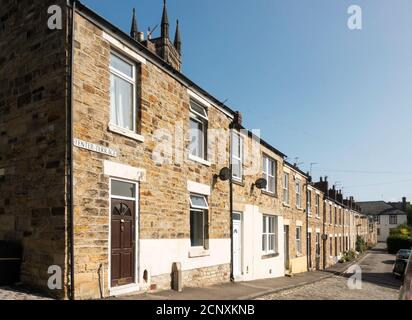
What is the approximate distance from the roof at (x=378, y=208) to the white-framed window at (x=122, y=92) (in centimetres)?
9390

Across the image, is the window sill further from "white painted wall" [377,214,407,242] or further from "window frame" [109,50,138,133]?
"white painted wall" [377,214,407,242]

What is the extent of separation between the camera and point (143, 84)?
33.0 ft

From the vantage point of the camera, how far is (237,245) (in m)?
15.6

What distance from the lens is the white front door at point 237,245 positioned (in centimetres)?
1515

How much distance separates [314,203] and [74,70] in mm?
24071

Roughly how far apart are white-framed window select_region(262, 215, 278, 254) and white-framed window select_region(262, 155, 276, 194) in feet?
4.49

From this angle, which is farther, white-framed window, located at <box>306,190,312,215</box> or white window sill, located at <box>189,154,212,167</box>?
white-framed window, located at <box>306,190,312,215</box>

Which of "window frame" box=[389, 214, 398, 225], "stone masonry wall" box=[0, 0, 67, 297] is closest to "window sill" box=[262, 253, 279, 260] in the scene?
"stone masonry wall" box=[0, 0, 67, 297]

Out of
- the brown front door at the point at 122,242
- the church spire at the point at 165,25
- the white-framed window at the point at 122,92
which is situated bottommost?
the brown front door at the point at 122,242

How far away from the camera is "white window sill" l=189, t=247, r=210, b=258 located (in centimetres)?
1186

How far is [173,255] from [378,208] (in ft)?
330

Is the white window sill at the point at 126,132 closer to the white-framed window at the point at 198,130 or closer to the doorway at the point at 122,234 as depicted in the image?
the doorway at the point at 122,234

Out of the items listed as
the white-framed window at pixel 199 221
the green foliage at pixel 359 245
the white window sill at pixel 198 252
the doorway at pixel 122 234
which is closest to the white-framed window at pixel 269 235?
the white-framed window at pixel 199 221

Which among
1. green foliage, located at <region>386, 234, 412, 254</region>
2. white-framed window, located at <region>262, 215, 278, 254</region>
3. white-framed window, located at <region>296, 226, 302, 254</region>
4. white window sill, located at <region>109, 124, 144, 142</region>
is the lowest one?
green foliage, located at <region>386, 234, 412, 254</region>
